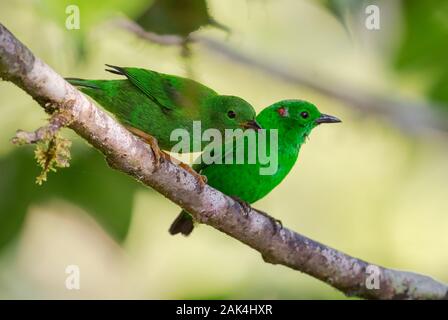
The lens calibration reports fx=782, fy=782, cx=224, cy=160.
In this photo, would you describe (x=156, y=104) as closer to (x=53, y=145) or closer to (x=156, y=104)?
(x=156, y=104)

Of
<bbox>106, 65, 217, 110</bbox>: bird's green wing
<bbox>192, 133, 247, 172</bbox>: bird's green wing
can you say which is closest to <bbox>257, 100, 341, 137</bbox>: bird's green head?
<bbox>192, 133, 247, 172</bbox>: bird's green wing

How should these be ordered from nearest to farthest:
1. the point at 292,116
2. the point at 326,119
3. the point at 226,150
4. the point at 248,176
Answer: the point at 326,119 < the point at 292,116 < the point at 248,176 < the point at 226,150

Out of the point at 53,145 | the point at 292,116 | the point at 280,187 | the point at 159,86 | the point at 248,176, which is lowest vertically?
the point at 53,145

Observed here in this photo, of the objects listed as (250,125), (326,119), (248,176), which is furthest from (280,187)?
Result: (250,125)

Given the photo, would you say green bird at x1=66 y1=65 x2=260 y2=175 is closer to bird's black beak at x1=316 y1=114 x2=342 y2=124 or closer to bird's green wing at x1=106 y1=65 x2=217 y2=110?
bird's green wing at x1=106 y1=65 x2=217 y2=110

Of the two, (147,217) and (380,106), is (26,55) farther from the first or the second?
(380,106)

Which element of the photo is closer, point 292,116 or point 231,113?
point 231,113
